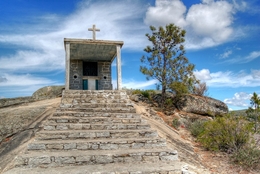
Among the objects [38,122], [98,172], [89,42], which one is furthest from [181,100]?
[98,172]

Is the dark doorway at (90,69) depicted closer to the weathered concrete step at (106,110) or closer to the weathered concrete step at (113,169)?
the weathered concrete step at (106,110)

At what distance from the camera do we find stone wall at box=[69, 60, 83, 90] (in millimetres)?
14141

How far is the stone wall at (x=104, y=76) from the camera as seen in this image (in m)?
14.5

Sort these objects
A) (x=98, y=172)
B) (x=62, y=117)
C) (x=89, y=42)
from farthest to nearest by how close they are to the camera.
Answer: (x=89, y=42) → (x=62, y=117) → (x=98, y=172)

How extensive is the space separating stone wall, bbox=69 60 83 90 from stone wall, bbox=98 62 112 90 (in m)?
1.26

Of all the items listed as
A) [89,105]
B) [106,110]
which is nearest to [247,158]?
[106,110]

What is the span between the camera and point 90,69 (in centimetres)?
1459

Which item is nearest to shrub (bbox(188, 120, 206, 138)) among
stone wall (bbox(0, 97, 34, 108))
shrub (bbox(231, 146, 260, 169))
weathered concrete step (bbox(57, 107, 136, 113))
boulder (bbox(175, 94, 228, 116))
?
boulder (bbox(175, 94, 228, 116))

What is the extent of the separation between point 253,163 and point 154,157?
119 inches

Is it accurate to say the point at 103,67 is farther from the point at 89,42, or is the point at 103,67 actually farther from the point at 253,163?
the point at 253,163

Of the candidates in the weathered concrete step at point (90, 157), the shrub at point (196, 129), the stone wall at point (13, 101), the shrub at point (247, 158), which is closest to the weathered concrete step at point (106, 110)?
the weathered concrete step at point (90, 157)

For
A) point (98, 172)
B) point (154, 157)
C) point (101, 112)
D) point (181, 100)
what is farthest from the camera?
point (181, 100)

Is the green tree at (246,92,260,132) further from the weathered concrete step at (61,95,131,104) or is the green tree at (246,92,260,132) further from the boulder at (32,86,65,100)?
the boulder at (32,86,65,100)

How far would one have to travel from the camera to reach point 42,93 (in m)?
15.2
